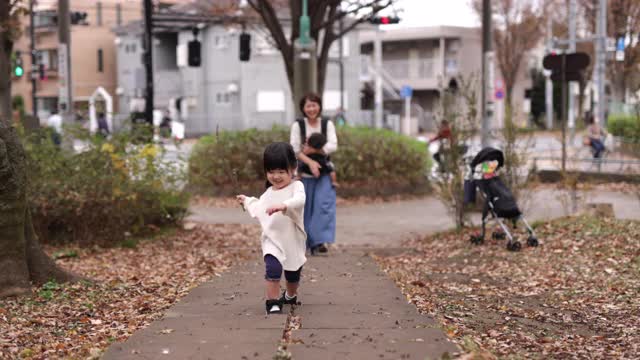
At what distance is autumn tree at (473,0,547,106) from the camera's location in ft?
168

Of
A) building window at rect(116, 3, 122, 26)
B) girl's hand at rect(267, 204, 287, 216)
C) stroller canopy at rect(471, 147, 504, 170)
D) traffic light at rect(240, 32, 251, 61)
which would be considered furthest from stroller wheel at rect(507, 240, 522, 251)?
building window at rect(116, 3, 122, 26)

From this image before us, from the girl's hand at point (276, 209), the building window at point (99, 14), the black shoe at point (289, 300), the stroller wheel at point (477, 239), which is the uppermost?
the building window at point (99, 14)

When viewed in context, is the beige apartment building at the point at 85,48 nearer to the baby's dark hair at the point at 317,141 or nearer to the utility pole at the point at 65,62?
the utility pole at the point at 65,62

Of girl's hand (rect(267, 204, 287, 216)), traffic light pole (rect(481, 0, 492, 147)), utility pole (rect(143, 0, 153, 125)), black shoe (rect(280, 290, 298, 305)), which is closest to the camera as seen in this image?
girl's hand (rect(267, 204, 287, 216))

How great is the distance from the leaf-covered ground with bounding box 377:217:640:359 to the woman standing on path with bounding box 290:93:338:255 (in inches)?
30.2

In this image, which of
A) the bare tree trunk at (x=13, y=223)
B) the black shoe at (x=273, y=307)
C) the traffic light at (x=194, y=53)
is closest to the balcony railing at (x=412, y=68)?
the traffic light at (x=194, y=53)

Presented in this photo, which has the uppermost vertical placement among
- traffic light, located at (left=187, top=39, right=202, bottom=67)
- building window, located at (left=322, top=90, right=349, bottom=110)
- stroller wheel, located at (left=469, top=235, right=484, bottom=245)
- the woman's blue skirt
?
traffic light, located at (left=187, top=39, right=202, bottom=67)

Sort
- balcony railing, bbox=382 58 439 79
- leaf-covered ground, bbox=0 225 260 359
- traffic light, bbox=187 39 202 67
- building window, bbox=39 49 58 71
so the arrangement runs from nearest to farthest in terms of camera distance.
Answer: leaf-covered ground, bbox=0 225 260 359
traffic light, bbox=187 39 202 67
balcony railing, bbox=382 58 439 79
building window, bbox=39 49 58 71

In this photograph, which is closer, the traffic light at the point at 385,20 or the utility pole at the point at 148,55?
the utility pole at the point at 148,55

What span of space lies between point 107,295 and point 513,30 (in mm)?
47145

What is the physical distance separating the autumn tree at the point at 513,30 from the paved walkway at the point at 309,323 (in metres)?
42.7

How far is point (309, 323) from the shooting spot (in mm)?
6336

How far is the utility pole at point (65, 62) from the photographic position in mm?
16859

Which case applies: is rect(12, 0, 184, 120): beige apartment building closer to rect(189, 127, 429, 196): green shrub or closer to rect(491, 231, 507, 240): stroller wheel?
rect(189, 127, 429, 196): green shrub
